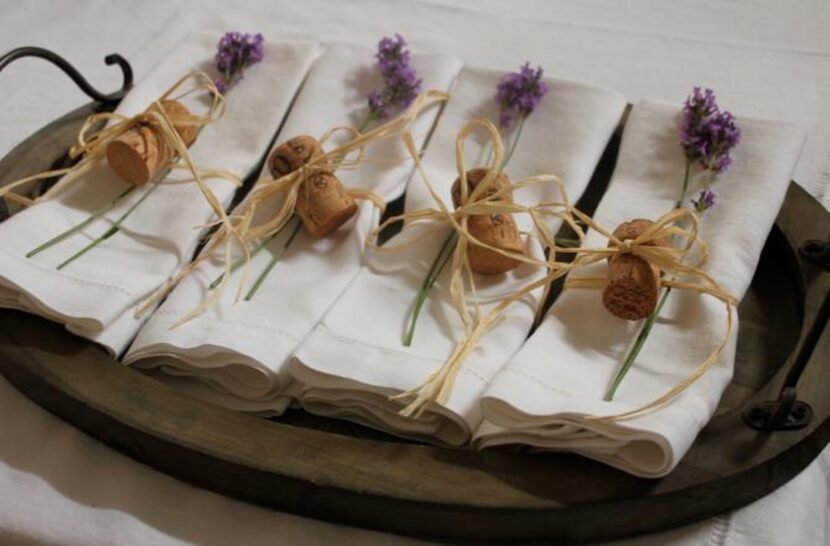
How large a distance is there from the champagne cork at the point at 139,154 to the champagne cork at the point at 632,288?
0.40 meters

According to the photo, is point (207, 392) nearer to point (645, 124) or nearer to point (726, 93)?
point (645, 124)

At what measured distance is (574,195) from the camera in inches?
32.9

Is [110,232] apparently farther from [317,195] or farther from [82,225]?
[317,195]

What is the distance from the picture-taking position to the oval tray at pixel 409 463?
61cm

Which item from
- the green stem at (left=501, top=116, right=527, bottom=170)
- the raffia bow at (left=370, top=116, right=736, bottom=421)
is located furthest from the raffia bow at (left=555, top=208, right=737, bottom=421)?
the green stem at (left=501, top=116, right=527, bottom=170)

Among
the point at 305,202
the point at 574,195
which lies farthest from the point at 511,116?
→ the point at 305,202

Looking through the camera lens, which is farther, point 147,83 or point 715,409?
point 147,83

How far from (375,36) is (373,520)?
0.80 meters

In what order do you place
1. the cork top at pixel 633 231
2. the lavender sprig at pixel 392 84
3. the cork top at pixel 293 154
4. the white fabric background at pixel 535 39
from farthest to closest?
the white fabric background at pixel 535 39
the lavender sprig at pixel 392 84
the cork top at pixel 293 154
the cork top at pixel 633 231

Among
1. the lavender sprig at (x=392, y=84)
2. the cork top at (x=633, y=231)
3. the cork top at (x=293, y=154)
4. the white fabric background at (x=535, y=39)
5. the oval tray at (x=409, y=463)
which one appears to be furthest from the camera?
the white fabric background at (x=535, y=39)

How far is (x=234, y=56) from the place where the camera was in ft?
3.21

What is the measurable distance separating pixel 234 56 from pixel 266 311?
0.34 metres

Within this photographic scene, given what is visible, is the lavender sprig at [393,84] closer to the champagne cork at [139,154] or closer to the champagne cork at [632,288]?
the champagne cork at [139,154]

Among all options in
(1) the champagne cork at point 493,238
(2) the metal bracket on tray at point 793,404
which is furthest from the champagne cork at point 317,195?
(2) the metal bracket on tray at point 793,404
